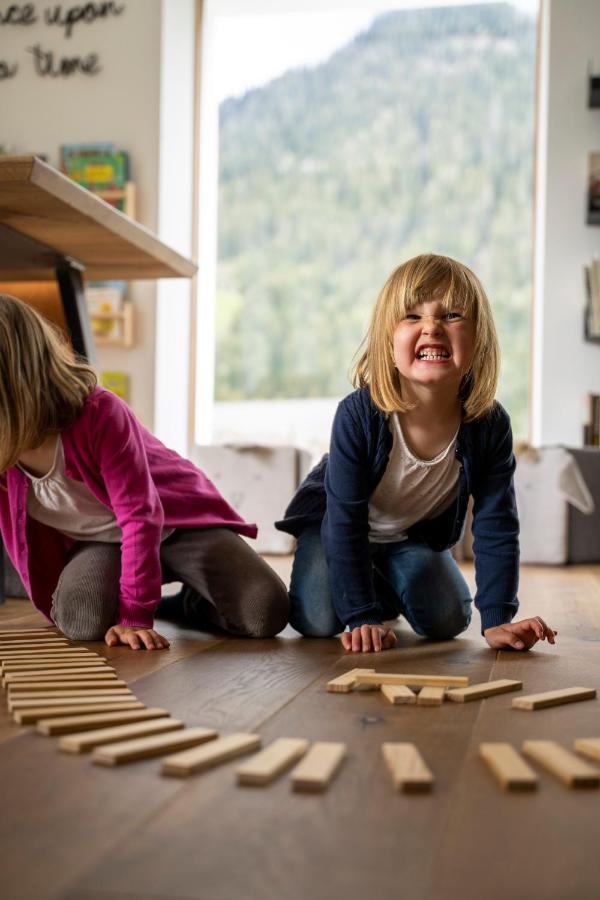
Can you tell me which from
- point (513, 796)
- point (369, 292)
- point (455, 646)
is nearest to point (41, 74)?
point (369, 292)

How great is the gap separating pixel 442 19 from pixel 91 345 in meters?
3.23

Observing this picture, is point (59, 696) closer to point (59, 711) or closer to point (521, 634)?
point (59, 711)

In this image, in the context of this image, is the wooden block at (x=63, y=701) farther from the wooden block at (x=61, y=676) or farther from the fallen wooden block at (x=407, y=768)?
the fallen wooden block at (x=407, y=768)

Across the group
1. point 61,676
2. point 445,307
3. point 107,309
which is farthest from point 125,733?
point 107,309

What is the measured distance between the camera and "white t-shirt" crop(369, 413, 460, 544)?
5.86ft

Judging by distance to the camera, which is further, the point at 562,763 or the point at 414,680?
the point at 414,680

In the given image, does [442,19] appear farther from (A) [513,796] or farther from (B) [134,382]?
(A) [513,796]

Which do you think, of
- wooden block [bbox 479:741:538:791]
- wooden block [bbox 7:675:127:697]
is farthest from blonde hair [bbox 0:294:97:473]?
wooden block [bbox 479:741:538:791]

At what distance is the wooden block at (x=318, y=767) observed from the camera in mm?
887

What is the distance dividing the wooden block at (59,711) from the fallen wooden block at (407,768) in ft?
1.09

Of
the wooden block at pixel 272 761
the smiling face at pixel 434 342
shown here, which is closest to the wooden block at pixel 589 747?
the wooden block at pixel 272 761

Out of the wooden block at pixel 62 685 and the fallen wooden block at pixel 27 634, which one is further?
the fallen wooden block at pixel 27 634

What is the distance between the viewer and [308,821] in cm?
81

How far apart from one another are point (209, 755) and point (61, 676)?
46cm
